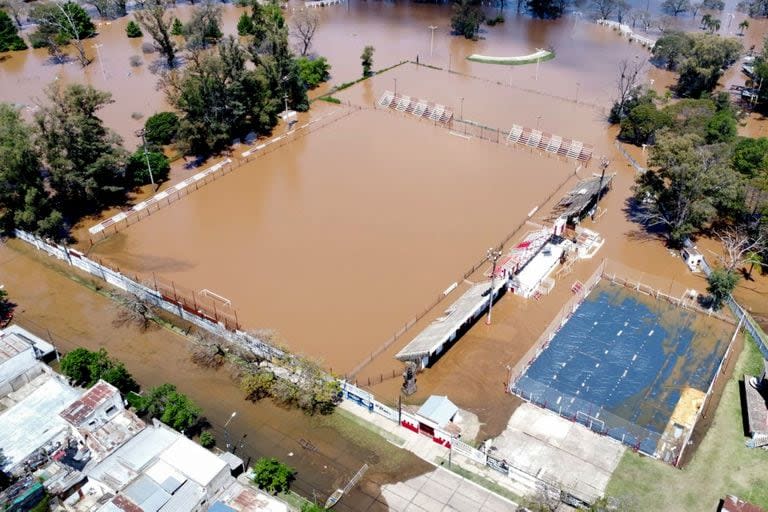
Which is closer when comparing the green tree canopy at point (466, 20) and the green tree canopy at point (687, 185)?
the green tree canopy at point (687, 185)

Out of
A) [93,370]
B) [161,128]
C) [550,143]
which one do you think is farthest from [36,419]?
[550,143]

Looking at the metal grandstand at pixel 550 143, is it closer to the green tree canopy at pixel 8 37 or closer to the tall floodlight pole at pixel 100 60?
the tall floodlight pole at pixel 100 60

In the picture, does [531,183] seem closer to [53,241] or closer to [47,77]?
[53,241]

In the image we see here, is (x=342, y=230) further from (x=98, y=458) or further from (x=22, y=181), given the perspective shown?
(x=98, y=458)

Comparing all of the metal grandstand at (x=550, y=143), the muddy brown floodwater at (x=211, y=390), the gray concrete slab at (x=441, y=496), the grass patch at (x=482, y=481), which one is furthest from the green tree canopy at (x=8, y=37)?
the grass patch at (x=482, y=481)

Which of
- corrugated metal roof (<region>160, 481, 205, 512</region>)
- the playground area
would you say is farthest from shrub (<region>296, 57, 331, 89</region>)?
corrugated metal roof (<region>160, 481, 205, 512</region>)

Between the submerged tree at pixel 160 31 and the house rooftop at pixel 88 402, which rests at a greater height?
the submerged tree at pixel 160 31
